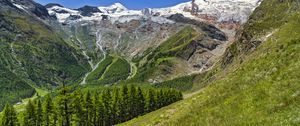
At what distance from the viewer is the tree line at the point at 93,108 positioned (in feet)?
349

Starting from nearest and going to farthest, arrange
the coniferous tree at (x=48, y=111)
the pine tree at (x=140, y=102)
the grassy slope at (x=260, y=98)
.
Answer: the grassy slope at (x=260, y=98) → the coniferous tree at (x=48, y=111) → the pine tree at (x=140, y=102)

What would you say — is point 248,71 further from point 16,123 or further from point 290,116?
point 16,123

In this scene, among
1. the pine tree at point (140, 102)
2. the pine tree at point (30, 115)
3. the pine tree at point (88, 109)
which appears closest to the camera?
the pine tree at point (30, 115)

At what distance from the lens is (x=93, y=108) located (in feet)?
397

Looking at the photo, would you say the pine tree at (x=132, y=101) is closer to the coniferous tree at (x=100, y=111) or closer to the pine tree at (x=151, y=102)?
the pine tree at (x=151, y=102)

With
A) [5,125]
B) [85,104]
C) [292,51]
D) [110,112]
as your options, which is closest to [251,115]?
[292,51]

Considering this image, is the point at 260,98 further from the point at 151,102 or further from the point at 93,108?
the point at 151,102

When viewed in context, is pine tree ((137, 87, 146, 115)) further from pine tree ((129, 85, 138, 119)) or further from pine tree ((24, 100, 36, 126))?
pine tree ((24, 100, 36, 126))

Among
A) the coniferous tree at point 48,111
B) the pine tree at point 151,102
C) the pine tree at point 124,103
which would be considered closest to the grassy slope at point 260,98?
the coniferous tree at point 48,111

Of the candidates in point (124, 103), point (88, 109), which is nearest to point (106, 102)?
point (88, 109)

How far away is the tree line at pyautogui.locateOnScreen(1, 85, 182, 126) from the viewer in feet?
349

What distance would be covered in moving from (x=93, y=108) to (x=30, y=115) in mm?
19049

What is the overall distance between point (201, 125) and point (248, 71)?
1398cm

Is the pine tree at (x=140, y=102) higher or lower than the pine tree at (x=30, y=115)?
lower
